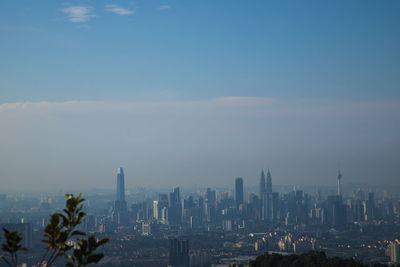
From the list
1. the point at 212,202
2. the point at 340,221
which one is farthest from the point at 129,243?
the point at 212,202

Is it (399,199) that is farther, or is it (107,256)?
(399,199)

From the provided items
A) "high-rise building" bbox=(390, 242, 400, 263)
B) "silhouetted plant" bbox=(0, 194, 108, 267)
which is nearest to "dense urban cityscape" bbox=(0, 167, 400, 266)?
"high-rise building" bbox=(390, 242, 400, 263)

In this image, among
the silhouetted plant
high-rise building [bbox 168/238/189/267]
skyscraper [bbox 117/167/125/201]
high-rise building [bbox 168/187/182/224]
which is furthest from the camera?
skyscraper [bbox 117/167/125/201]

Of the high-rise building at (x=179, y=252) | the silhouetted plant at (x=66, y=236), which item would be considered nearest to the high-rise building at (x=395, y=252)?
the high-rise building at (x=179, y=252)

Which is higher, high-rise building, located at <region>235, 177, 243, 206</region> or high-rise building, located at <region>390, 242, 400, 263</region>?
high-rise building, located at <region>235, 177, 243, 206</region>

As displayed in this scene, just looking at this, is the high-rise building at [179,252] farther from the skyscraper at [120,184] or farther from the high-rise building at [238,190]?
the skyscraper at [120,184]

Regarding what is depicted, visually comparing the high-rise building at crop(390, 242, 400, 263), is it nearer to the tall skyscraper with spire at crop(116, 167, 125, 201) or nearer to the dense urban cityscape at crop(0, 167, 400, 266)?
the dense urban cityscape at crop(0, 167, 400, 266)

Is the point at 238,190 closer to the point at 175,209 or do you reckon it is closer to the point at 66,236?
the point at 175,209

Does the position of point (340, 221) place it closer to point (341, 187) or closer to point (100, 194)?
point (341, 187)
